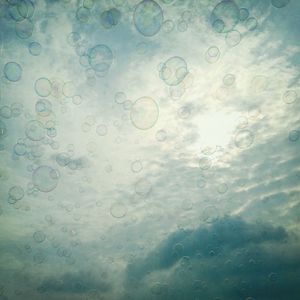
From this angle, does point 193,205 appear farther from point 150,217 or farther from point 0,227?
point 0,227

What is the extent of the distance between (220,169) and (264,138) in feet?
15.8

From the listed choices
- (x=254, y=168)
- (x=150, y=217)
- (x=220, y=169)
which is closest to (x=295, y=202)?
(x=254, y=168)

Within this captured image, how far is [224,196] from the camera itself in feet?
99.0

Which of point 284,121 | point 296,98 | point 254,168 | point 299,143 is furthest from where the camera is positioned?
point 254,168

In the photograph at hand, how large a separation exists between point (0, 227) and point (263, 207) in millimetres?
29222

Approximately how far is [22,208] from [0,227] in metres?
5.31

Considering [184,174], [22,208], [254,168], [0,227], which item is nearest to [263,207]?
[254,168]

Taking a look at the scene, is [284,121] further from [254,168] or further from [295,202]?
[295,202]

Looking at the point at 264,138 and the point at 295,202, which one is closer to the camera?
the point at 264,138

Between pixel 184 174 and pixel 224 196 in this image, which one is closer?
pixel 184 174

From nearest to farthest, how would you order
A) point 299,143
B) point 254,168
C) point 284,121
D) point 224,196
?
point 284,121 → point 299,143 → point 254,168 → point 224,196

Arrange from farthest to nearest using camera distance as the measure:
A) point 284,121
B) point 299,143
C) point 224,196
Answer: point 224,196 < point 299,143 < point 284,121

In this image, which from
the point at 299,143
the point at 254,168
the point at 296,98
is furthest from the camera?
the point at 254,168

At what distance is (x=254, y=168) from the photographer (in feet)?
90.6
